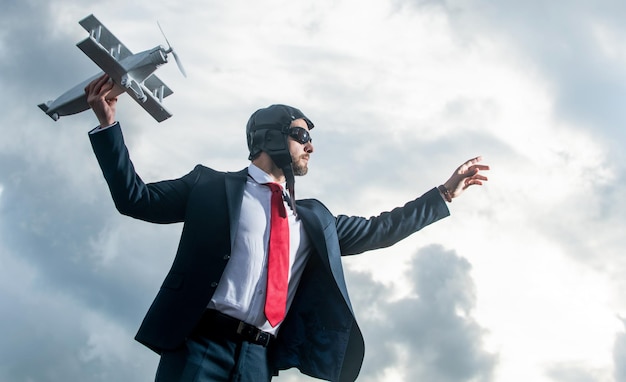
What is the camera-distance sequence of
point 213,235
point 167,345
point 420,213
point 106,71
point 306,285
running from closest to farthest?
1. point 167,345
2. point 213,235
3. point 306,285
4. point 106,71
5. point 420,213

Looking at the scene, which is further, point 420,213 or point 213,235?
point 420,213

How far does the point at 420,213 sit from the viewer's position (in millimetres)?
7242

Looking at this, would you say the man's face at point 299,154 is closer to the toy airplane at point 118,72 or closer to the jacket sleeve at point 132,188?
A: the jacket sleeve at point 132,188

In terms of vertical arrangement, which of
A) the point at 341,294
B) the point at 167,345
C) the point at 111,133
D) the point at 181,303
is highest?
the point at 111,133

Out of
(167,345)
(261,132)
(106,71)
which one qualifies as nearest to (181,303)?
(167,345)

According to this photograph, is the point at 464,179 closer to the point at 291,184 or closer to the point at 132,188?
the point at 291,184

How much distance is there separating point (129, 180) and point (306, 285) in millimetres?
1953

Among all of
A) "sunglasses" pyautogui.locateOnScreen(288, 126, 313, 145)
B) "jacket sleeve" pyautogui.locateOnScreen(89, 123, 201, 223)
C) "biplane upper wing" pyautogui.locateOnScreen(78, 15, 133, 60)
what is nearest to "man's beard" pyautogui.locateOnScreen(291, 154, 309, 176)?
"sunglasses" pyautogui.locateOnScreen(288, 126, 313, 145)

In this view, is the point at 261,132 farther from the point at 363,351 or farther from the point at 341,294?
the point at 363,351

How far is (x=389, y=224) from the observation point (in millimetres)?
7180

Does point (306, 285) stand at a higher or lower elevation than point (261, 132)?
lower

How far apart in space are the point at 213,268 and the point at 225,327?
20.6 inches

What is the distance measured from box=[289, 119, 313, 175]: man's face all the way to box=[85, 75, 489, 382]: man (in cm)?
1

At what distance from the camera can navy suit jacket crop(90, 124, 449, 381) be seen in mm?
5598
